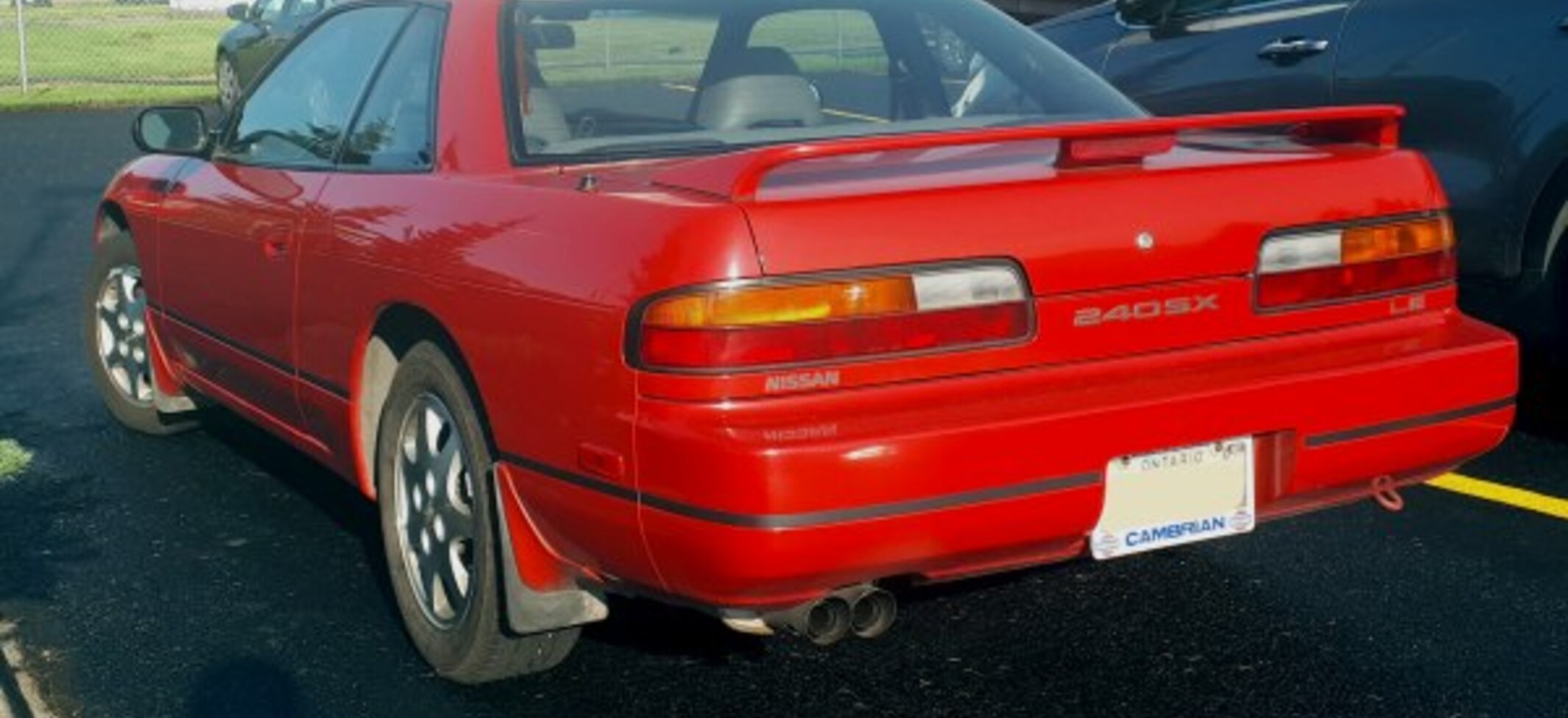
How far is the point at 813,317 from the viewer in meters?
3.62

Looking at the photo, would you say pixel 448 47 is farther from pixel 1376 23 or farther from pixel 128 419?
pixel 1376 23

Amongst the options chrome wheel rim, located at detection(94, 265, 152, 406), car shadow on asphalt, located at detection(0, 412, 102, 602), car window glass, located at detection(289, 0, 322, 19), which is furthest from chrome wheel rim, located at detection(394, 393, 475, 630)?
car window glass, located at detection(289, 0, 322, 19)

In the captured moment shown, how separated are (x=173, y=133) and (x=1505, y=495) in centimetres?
367

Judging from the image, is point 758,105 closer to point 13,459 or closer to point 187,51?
point 13,459

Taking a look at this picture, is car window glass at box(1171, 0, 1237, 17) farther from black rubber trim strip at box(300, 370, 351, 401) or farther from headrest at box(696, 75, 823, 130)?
black rubber trim strip at box(300, 370, 351, 401)

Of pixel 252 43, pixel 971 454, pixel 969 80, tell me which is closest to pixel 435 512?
pixel 971 454

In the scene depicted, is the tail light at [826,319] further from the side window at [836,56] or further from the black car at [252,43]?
the black car at [252,43]

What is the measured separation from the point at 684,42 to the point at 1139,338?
5.38ft

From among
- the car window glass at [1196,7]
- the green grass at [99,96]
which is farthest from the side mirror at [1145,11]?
the green grass at [99,96]

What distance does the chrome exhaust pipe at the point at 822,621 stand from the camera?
3.79 m

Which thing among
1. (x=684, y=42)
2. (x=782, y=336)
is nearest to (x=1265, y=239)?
(x=782, y=336)

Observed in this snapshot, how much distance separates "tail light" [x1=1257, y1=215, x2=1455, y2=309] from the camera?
4066mm

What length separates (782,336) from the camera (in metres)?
3.61

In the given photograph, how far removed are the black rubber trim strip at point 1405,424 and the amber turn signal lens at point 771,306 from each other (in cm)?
89
